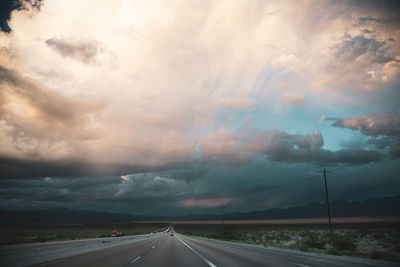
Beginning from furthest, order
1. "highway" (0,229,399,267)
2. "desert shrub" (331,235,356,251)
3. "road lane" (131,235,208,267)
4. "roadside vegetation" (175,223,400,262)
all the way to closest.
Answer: "desert shrub" (331,235,356,251) → "roadside vegetation" (175,223,400,262) → "highway" (0,229,399,267) → "road lane" (131,235,208,267)

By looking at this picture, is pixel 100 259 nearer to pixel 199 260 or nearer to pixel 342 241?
pixel 199 260

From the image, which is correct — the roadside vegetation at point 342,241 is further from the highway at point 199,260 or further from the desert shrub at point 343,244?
the highway at point 199,260

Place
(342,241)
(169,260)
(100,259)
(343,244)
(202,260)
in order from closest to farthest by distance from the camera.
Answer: (169,260) → (202,260) → (100,259) → (343,244) → (342,241)

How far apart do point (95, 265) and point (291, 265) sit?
918 centimetres

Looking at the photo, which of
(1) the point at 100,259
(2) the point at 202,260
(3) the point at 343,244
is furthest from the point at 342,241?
(1) the point at 100,259

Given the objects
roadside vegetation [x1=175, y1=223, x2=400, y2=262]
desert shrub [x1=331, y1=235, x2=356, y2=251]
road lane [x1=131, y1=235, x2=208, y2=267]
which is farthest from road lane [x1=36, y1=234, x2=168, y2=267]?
desert shrub [x1=331, y1=235, x2=356, y2=251]

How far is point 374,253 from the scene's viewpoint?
14.9 meters

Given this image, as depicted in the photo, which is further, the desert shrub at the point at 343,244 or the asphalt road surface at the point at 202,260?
the desert shrub at the point at 343,244

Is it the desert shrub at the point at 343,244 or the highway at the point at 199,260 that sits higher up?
the highway at the point at 199,260

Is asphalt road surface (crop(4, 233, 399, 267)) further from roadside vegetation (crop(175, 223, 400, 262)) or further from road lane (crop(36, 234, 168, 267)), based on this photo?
roadside vegetation (crop(175, 223, 400, 262))

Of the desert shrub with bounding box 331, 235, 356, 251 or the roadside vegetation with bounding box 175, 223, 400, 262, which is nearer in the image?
the roadside vegetation with bounding box 175, 223, 400, 262

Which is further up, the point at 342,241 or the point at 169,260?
the point at 169,260

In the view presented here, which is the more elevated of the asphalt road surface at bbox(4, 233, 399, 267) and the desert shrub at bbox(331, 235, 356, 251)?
the asphalt road surface at bbox(4, 233, 399, 267)

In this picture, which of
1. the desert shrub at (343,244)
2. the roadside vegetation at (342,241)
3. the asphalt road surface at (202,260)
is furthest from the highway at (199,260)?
the desert shrub at (343,244)
